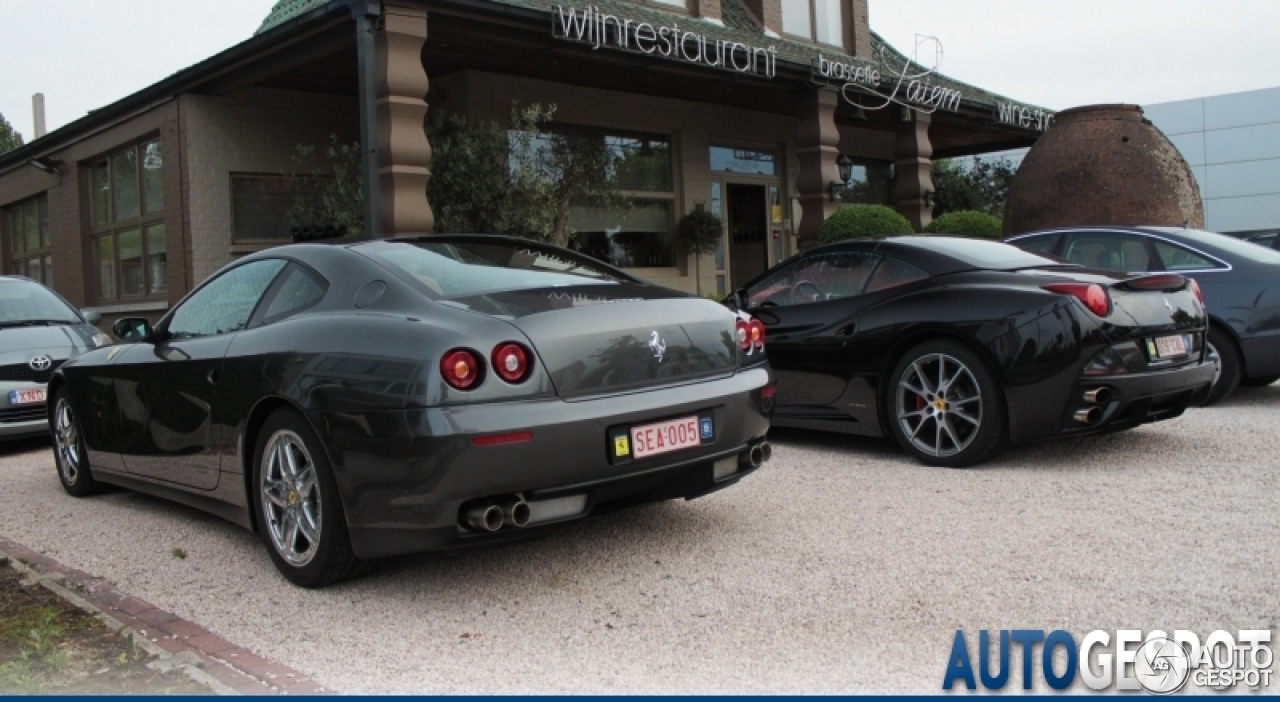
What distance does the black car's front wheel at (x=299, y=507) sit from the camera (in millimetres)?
3879

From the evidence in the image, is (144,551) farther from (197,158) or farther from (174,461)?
(197,158)

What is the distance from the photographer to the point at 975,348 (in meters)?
5.74

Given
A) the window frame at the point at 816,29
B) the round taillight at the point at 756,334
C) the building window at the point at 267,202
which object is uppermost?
the window frame at the point at 816,29

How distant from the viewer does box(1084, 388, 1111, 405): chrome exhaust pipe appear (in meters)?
5.45

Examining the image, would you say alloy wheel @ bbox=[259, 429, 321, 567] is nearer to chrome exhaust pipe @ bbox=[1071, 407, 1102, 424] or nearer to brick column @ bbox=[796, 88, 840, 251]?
chrome exhaust pipe @ bbox=[1071, 407, 1102, 424]

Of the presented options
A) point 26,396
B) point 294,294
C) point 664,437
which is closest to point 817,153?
point 26,396

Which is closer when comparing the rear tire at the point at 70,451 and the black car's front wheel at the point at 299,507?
the black car's front wheel at the point at 299,507

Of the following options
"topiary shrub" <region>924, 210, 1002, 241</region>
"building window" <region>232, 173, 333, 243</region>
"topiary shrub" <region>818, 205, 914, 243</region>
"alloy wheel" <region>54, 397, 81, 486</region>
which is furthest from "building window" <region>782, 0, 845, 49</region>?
"alloy wheel" <region>54, 397, 81, 486</region>

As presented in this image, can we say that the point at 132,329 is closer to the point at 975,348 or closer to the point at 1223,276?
the point at 975,348

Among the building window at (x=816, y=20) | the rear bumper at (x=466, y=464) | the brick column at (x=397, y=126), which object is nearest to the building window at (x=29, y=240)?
the brick column at (x=397, y=126)

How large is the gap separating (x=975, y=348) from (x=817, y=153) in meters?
9.65

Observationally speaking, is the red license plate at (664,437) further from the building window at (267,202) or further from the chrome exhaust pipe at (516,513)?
the building window at (267,202)

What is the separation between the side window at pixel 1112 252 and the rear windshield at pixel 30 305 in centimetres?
832

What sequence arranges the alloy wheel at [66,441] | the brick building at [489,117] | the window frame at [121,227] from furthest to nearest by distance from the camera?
the window frame at [121,227]
the brick building at [489,117]
the alloy wheel at [66,441]
